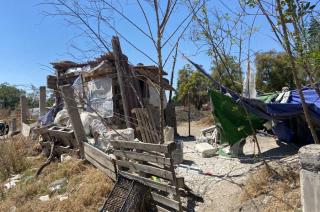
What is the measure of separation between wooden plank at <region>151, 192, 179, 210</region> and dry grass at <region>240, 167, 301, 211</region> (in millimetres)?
969

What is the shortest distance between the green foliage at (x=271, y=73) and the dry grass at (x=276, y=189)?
17.8 m

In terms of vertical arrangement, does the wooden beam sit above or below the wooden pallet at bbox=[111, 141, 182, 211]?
above

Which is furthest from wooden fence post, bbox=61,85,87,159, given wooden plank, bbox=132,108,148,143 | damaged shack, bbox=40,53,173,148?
damaged shack, bbox=40,53,173,148

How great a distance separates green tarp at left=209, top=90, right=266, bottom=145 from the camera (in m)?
7.23

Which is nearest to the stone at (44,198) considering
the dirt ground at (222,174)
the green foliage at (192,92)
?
the dirt ground at (222,174)

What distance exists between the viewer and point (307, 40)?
11.8 ft

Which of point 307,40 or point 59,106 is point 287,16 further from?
point 59,106

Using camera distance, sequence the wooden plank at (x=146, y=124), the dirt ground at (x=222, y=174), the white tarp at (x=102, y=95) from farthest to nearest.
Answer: the white tarp at (x=102, y=95)
the wooden plank at (x=146, y=124)
the dirt ground at (x=222, y=174)

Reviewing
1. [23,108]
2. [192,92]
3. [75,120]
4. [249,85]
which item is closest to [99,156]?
[75,120]

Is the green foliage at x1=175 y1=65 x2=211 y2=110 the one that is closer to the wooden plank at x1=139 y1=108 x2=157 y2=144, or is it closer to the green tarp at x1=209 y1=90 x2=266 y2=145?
the wooden plank at x1=139 y1=108 x2=157 y2=144

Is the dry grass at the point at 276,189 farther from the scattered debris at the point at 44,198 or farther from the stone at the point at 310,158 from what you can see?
the scattered debris at the point at 44,198

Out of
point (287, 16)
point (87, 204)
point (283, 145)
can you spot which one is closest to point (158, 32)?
point (287, 16)

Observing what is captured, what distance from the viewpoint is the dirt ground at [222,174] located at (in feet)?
17.3

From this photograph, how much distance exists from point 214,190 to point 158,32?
271 centimetres
